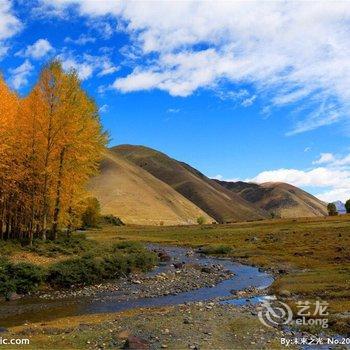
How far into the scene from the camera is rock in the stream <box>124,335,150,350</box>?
17230 mm

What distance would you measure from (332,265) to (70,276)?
25.6 metres

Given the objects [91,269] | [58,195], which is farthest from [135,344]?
[58,195]

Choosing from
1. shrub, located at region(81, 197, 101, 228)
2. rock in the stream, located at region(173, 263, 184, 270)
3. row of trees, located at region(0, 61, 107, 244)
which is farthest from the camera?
shrub, located at region(81, 197, 101, 228)

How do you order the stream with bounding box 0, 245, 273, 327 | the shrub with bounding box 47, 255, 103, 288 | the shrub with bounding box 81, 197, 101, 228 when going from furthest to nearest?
the shrub with bounding box 81, 197, 101, 228 < the shrub with bounding box 47, 255, 103, 288 < the stream with bounding box 0, 245, 273, 327

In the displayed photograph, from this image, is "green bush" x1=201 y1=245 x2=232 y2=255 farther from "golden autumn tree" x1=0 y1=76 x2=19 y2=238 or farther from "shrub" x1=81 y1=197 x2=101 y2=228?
"shrub" x1=81 y1=197 x2=101 y2=228

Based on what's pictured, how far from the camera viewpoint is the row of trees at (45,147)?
139 ft

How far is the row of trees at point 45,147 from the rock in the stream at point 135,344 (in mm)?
26743

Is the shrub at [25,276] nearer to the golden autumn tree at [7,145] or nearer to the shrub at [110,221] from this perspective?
the golden autumn tree at [7,145]

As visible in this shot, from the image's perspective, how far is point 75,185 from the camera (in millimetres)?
47188

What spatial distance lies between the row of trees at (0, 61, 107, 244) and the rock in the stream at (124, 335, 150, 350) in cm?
2674

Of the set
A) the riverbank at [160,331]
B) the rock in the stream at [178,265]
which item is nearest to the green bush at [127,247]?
the rock in the stream at [178,265]

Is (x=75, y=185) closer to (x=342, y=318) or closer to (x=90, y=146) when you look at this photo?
(x=90, y=146)

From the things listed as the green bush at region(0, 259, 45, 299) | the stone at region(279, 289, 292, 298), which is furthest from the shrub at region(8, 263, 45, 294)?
the stone at region(279, 289, 292, 298)

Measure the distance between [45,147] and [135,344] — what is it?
1167 inches
